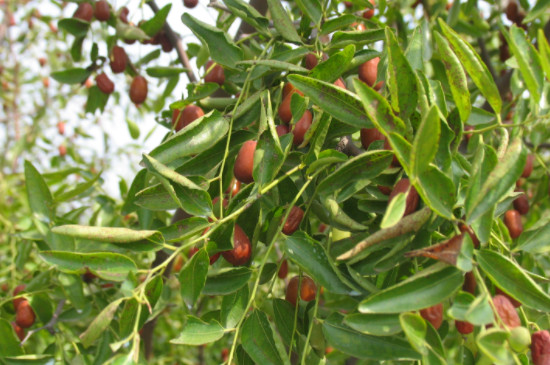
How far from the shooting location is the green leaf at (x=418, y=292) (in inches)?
22.2

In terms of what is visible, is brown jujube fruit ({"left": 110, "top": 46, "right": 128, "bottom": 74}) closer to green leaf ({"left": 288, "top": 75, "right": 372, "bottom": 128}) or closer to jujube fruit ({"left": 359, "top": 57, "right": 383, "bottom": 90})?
jujube fruit ({"left": 359, "top": 57, "right": 383, "bottom": 90})

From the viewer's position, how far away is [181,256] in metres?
1.82

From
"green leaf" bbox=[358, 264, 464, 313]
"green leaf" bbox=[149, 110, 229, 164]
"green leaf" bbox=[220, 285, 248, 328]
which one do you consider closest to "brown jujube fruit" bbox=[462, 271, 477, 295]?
"green leaf" bbox=[358, 264, 464, 313]

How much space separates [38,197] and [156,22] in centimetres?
58

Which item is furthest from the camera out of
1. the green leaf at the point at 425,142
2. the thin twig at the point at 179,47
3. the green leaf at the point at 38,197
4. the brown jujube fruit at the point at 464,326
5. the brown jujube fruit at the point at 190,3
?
the thin twig at the point at 179,47

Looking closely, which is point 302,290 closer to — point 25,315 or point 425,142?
point 425,142

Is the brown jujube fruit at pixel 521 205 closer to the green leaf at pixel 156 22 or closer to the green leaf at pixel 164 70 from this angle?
the green leaf at pixel 164 70

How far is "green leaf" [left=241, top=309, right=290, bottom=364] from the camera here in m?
0.74

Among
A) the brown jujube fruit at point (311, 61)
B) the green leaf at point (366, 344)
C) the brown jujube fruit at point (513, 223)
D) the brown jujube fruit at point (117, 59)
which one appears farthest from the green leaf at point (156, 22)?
the brown jujube fruit at point (513, 223)

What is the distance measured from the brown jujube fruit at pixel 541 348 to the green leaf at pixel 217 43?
26.7 inches

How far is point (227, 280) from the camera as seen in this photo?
2.65 ft

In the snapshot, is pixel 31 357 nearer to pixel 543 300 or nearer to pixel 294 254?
pixel 294 254

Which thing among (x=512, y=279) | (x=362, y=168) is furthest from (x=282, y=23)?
(x=512, y=279)

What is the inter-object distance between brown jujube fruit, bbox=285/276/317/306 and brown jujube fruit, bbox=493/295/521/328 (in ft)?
1.37
